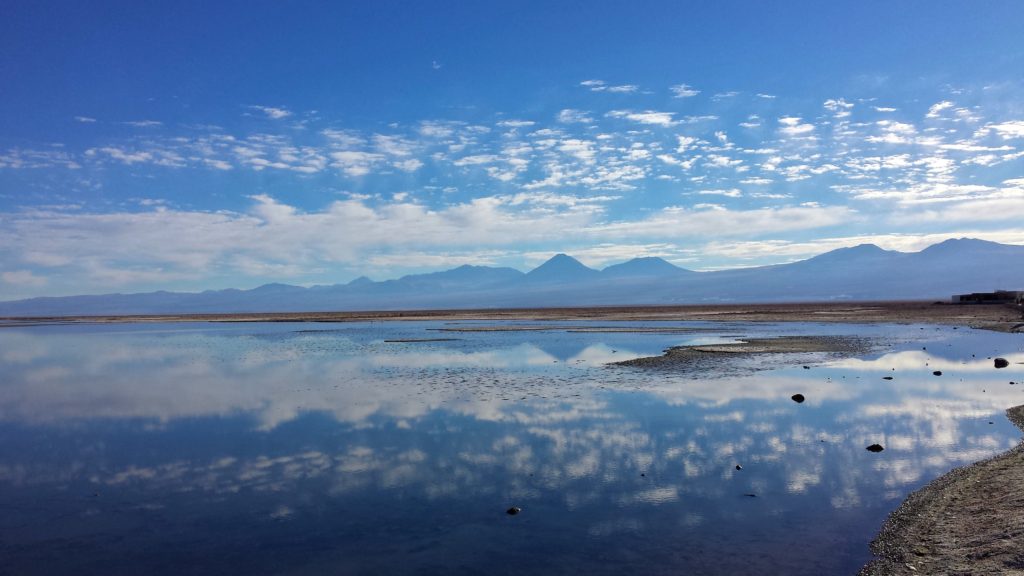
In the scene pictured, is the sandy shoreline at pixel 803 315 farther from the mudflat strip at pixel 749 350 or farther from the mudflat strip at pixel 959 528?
the mudflat strip at pixel 959 528

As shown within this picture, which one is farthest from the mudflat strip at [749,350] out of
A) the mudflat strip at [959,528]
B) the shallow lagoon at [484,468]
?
the mudflat strip at [959,528]

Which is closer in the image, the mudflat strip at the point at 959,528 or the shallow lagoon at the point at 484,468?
the mudflat strip at the point at 959,528

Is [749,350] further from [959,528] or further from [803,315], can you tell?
[803,315]

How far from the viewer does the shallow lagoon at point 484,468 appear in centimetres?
1039

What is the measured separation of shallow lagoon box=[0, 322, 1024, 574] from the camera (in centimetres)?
1039

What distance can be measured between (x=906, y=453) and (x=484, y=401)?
43.8ft

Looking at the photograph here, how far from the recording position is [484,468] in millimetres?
15086

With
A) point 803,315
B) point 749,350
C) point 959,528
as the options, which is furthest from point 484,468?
point 803,315

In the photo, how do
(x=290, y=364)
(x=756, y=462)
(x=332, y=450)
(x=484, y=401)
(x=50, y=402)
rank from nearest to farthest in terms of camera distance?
(x=756, y=462) → (x=332, y=450) → (x=484, y=401) → (x=50, y=402) → (x=290, y=364)

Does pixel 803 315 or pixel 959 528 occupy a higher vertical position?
pixel 803 315

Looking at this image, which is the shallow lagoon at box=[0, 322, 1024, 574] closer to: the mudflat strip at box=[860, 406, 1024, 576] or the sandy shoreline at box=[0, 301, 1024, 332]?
the mudflat strip at box=[860, 406, 1024, 576]

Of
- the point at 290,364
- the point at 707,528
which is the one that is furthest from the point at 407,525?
the point at 290,364

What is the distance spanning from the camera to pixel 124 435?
65.2 ft

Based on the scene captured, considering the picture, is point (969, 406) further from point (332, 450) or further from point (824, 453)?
point (332, 450)
